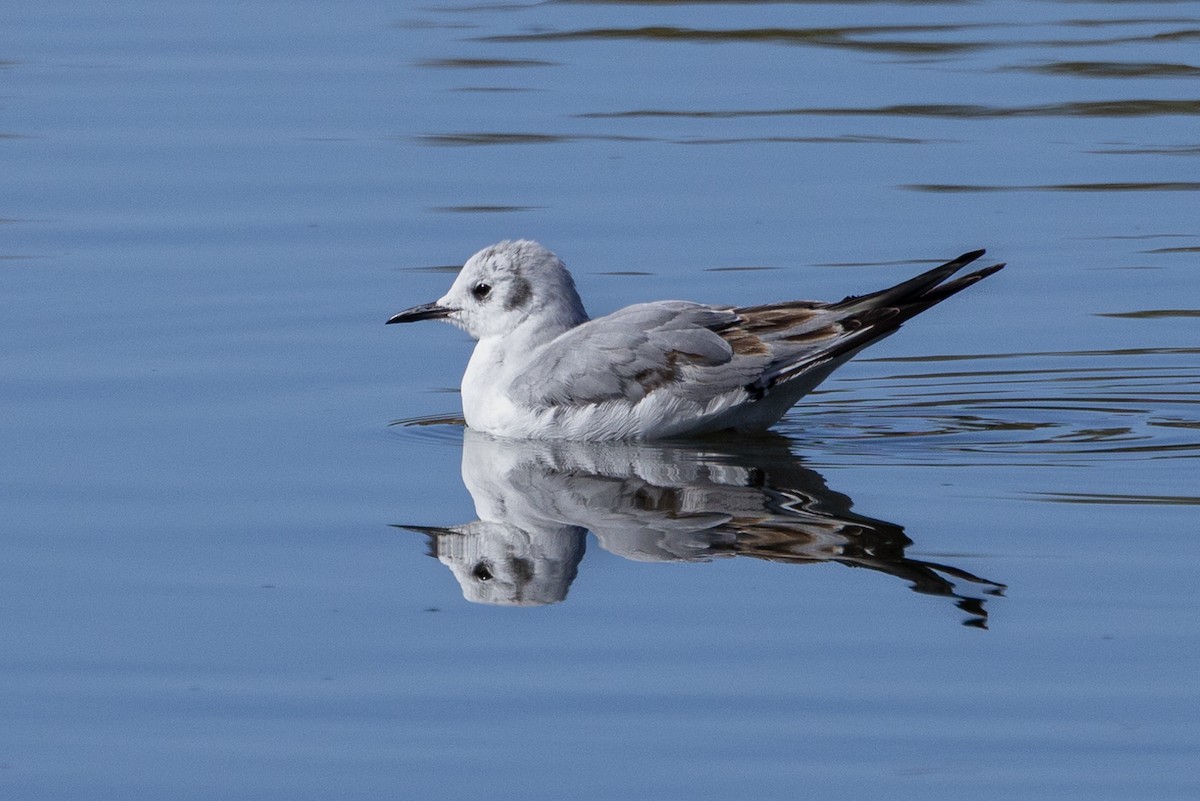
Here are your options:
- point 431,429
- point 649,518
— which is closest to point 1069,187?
point 431,429

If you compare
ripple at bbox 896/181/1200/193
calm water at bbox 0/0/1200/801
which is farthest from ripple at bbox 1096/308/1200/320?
ripple at bbox 896/181/1200/193

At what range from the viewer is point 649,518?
7.62m

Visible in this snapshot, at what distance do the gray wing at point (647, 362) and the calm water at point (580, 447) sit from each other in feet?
0.87

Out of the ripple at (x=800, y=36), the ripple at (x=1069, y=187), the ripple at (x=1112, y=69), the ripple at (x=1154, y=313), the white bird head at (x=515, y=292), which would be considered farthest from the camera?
the ripple at (x=800, y=36)

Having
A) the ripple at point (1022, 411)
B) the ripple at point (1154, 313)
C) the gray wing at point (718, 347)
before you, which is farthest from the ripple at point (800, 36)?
the gray wing at point (718, 347)

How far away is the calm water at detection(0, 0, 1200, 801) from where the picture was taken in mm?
5715

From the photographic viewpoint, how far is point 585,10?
1858cm

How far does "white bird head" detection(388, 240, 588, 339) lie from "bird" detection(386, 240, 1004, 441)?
0.30m

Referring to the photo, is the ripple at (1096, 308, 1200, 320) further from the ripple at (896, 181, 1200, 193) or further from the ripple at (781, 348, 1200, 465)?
the ripple at (896, 181, 1200, 193)

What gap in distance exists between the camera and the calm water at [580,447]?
5715 mm

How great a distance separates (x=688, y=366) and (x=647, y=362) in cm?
17

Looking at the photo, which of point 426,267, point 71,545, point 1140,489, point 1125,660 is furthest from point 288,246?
point 1125,660

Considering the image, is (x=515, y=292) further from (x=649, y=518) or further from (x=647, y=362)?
(x=649, y=518)

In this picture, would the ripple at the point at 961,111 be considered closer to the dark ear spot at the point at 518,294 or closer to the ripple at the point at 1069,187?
the ripple at the point at 1069,187
